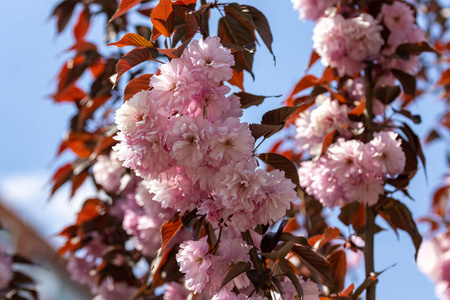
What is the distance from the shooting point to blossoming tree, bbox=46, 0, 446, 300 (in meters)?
0.67

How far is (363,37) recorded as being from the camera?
111 cm

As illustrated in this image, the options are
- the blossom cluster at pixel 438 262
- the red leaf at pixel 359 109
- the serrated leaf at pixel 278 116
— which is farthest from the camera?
the blossom cluster at pixel 438 262

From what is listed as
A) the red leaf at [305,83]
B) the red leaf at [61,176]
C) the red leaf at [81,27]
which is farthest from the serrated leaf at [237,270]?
the red leaf at [81,27]

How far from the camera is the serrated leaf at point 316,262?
2.52ft

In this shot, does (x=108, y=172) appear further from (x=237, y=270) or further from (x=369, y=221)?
(x=237, y=270)

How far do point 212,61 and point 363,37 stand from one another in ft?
1.76

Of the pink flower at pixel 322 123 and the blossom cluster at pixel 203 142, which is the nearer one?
the blossom cluster at pixel 203 142

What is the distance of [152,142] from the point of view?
664 mm

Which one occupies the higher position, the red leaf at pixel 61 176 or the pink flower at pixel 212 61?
the pink flower at pixel 212 61

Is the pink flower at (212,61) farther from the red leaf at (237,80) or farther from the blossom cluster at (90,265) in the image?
the blossom cluster at (90,265)

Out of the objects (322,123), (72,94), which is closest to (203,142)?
(322,123)

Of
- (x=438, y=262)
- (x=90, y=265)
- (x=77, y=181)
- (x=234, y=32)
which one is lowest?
(x=438, y=262)

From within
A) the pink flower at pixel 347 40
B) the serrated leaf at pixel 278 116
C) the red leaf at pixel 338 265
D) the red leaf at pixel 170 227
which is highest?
the serrated leaf at pixel 278 116

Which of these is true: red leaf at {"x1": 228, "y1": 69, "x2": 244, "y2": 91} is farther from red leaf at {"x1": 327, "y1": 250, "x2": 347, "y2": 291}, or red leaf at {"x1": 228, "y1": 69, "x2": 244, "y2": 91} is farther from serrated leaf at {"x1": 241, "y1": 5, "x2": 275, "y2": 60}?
red leaf at {"x1": 327, "y1": 250, "x2": 347, "y2": 291}
